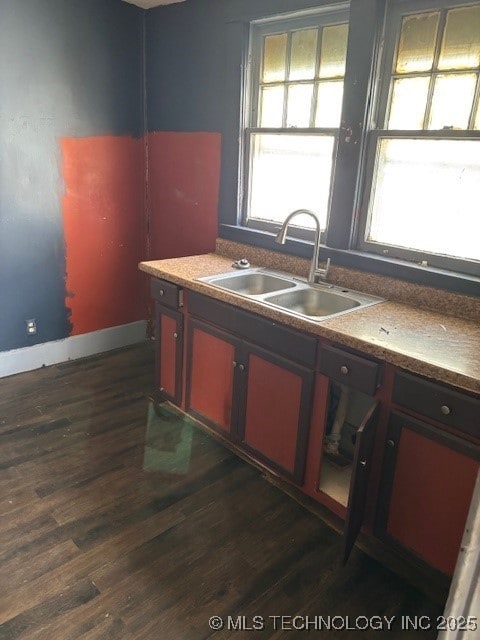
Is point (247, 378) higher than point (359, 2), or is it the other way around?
point (359, 2)

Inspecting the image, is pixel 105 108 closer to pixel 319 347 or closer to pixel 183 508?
pixel 319 347

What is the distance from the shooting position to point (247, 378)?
89.8 inches

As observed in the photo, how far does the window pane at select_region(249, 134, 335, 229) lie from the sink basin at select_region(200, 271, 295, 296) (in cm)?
38

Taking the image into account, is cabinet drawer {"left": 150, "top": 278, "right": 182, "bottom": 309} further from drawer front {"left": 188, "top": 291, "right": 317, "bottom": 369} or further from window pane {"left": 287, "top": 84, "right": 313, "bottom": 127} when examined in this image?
window pane {"left": 287, "top": 84, "right": 313, "bottom": 127}

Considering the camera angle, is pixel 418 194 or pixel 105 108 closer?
pixel 418 194

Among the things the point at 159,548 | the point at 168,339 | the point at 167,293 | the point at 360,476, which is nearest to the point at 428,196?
the point at 360,476

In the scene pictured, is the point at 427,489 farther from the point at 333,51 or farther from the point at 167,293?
the point at 333,51

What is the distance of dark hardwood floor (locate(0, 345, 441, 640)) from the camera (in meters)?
1.61

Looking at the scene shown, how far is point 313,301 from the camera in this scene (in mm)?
2410

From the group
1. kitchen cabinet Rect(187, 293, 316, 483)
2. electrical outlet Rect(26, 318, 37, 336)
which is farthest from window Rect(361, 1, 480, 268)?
electrical outlet Rect(26, 318, 37, 336)

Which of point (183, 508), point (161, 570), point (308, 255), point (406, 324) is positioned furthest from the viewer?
point (308, 255)

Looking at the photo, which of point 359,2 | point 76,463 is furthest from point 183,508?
point 359,2

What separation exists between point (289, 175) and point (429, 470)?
1754mm

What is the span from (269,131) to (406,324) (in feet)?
4.64
